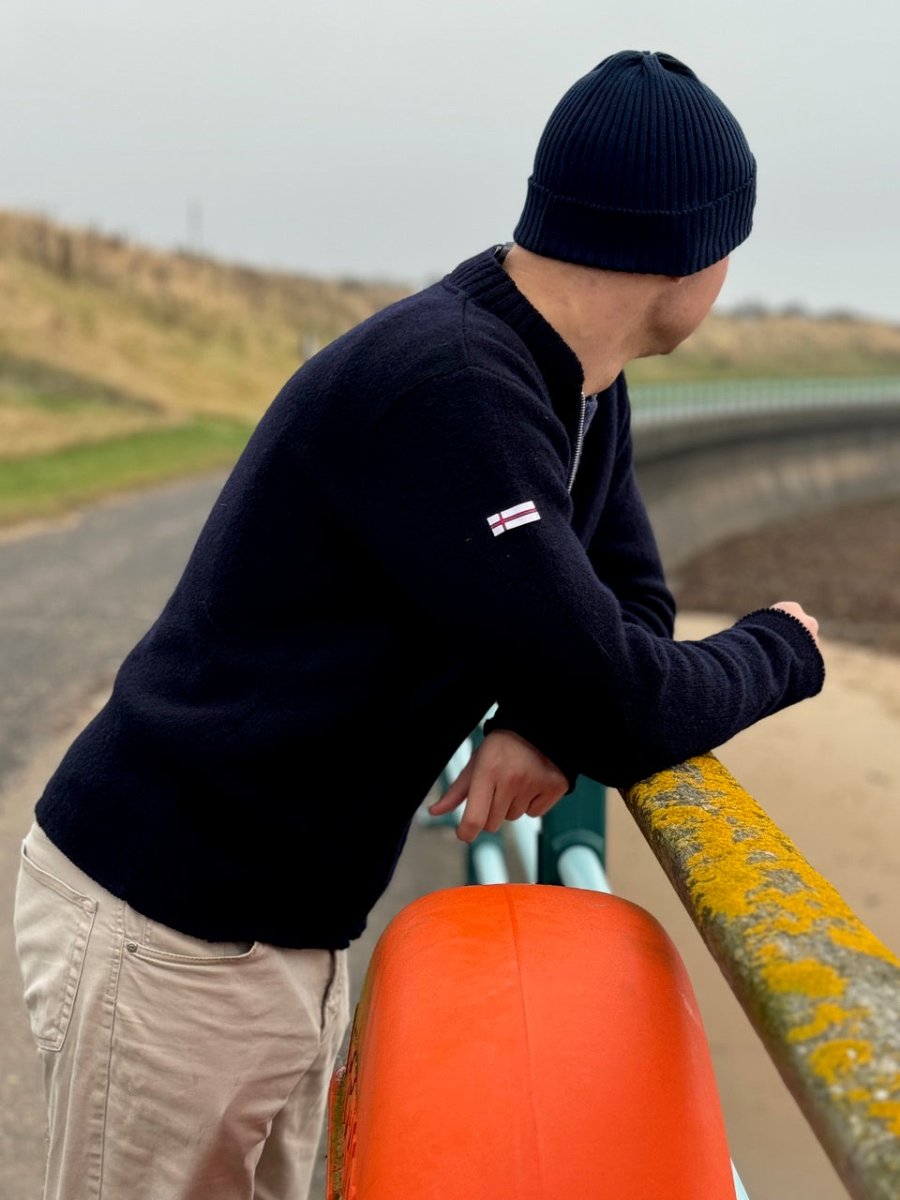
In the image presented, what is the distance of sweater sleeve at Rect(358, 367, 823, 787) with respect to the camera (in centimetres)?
126

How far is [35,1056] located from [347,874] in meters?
1.99

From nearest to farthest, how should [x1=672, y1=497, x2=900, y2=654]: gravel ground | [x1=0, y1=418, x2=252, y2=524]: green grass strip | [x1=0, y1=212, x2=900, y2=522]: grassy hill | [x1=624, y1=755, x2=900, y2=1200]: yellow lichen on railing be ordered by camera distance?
[x1=624, y1=755, x2=900, y2=1200]: yellow lichen on railing, [x1=0, y1=418, x2=252, y2=524]: green grass strip, [x1=0, y1=212, x2=900, y2=522]: grassy hill, [x1=672, y1=497, x2=900, y2=654]: gravel ground

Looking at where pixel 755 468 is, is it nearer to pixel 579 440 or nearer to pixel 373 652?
pixel 579 440

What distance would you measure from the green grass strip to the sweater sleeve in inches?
396

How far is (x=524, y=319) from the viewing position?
1400mm

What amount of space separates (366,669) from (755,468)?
98.1 feet

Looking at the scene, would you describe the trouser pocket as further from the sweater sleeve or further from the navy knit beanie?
the navy knit beanie

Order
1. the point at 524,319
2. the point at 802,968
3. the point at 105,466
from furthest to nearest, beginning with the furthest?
the point at 105,466, the point at 524,319, the point at 802,968

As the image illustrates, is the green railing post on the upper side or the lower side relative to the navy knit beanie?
lower

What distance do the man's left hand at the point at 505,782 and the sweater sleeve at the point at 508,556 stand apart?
16 centimetres

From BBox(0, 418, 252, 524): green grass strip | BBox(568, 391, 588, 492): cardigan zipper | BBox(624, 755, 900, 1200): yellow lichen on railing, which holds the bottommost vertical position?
BBox(0, 418, 252, 524): green grass strip

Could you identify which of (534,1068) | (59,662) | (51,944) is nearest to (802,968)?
(534,1068)

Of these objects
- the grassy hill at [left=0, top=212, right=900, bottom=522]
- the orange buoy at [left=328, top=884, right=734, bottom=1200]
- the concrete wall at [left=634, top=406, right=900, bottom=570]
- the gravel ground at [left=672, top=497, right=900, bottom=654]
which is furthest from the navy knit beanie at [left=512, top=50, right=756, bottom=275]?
the concrete wall at [left=634, top=406, right=900, bottom=570]

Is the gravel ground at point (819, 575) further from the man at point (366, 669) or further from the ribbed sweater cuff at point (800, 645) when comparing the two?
the man at point (366, 669)
